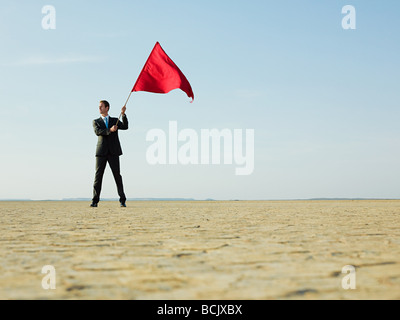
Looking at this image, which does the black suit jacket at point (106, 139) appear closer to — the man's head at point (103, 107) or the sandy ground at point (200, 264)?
the man's head at point (103, 107)

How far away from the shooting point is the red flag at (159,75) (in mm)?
8609

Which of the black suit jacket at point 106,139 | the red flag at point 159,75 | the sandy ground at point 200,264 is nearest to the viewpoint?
the sandy ground at point 200,264

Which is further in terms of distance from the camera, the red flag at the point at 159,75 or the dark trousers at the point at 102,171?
the dark trousers at the point at 102,171

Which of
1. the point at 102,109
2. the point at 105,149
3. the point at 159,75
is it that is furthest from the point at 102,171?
the point at 159,75

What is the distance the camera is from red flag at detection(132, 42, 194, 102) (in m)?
8.61

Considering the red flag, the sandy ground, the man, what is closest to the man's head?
the man

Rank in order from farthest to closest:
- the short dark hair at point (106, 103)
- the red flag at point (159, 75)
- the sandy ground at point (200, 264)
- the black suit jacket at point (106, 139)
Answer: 1. the short dark hair at point (106, 103)
2. the black suit jacket at point (106, 139)
3. the red flag at point (159, 75)
4. the sandy ground at point (200, 264)

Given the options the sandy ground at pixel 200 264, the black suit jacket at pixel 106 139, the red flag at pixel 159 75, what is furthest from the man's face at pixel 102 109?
the sandy ground at pixel 200 264

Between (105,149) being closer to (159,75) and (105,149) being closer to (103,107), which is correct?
(103,107)

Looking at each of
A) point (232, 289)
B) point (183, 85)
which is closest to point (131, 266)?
point (232, 289)

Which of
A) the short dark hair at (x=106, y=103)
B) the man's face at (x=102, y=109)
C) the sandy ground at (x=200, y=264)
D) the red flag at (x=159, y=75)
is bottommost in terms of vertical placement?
the sandy ground at (x=200, y=264)

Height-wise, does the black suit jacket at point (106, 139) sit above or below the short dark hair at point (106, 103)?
below
